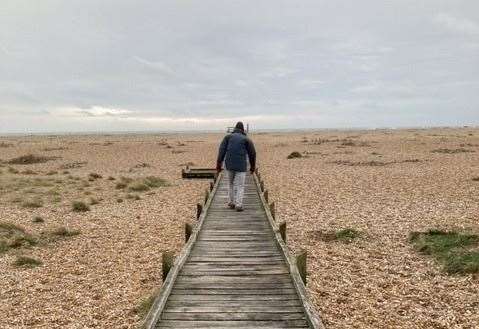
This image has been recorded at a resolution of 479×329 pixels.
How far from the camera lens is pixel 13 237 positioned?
1680 cm

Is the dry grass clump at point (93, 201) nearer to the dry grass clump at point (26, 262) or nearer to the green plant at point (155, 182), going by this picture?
the green plant at point (155, 182)

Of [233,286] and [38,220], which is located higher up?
[233,286]

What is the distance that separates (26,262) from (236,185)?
6700 mm

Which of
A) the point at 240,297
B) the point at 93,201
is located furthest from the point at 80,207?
the point at 240,297

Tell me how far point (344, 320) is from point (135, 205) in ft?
53.7

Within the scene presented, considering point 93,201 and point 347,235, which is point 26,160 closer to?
point 93,201

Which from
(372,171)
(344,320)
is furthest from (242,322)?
(372,171)

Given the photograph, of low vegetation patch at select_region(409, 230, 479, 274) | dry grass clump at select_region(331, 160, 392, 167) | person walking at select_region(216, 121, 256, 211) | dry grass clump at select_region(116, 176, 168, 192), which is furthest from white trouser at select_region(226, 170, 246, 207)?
dry grass clump at select_region(331, 160, 392, 167)

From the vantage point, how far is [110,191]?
2927 cm

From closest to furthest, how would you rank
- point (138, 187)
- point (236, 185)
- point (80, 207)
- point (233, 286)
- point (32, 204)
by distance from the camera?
point (233, 286)
point (236, 185)
point (80, 207)
point (32, 204)
point (138, 187)

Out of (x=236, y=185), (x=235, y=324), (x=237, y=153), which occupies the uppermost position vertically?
(x=237, y=153)

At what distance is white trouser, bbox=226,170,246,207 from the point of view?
49.1 feet

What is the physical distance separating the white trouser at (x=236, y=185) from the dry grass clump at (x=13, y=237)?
704 cm

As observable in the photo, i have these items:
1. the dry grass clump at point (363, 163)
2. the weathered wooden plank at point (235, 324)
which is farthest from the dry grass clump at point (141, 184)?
the weathered wooden plank at point (235, 324)
